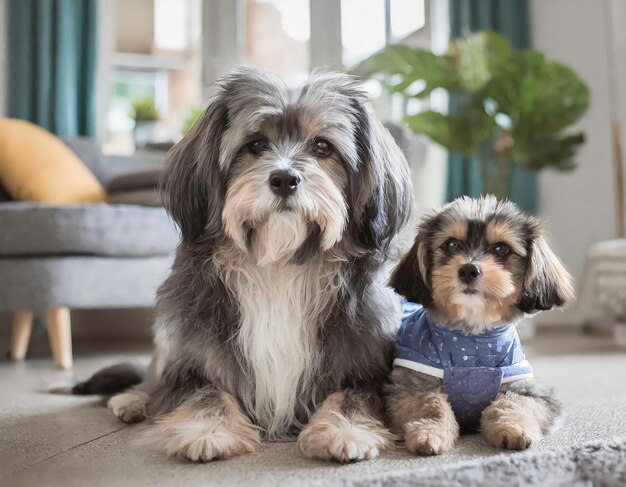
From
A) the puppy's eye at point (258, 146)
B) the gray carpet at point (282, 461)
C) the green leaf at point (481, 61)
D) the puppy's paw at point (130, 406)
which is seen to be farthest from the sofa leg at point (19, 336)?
the green leaf at point (481, 61)

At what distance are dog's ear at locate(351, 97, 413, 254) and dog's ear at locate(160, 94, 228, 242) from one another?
0.30 meters

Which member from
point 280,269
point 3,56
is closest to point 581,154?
point 280,269

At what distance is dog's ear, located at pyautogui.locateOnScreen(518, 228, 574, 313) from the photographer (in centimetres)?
148

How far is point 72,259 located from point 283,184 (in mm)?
1609

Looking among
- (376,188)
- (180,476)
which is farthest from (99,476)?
(376,188)

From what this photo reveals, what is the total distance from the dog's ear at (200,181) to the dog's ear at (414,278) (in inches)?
16.1

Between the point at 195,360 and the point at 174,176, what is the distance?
16.5 inches

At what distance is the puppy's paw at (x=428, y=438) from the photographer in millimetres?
Result: 1359

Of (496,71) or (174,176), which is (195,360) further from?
(496,71)

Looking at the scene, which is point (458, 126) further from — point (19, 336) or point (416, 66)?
point (19, 336)

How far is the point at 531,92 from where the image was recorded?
3.63 meters

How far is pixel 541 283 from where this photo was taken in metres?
1.48

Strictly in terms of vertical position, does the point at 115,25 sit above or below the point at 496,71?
above

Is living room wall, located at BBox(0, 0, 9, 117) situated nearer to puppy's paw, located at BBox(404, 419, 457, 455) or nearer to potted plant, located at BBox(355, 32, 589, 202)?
potted plant, located at BBox(355, 32, 589, 202)
